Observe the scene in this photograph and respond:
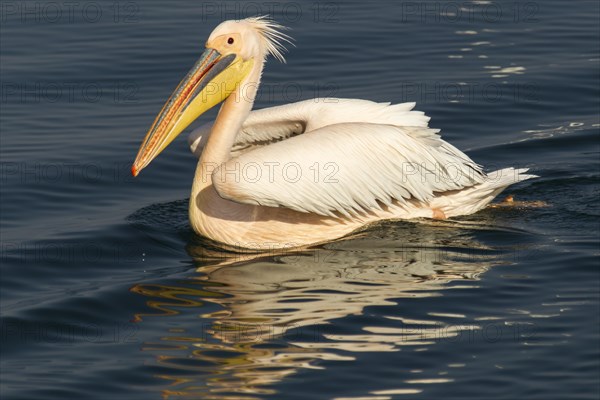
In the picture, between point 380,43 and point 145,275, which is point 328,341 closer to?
point 145,275

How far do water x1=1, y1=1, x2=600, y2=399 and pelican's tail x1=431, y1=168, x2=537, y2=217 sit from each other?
0.37 ft

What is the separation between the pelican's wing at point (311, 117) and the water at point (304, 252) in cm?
72

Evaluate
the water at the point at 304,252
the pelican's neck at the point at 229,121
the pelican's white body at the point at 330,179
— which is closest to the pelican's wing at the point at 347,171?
the pelican's white body at the point at 330,179

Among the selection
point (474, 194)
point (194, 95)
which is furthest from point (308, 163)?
point (474, 194)

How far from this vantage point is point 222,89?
8.09 m

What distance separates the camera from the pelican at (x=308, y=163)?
25.2 feet

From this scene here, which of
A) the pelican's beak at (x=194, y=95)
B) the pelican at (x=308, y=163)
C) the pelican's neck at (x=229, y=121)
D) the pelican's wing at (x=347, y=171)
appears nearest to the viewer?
the pelican's wing at (x=347, y=171)

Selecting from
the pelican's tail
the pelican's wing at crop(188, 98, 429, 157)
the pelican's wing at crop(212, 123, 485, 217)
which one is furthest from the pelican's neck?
the pelican's tail

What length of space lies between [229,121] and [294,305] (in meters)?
1.71

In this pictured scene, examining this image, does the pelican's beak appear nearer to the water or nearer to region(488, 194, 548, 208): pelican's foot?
the water

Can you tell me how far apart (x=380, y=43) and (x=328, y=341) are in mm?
6872

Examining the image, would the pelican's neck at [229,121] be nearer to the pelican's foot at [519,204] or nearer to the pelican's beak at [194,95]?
the pelican's beak at [194,95]

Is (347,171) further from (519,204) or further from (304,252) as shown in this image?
(519,204)

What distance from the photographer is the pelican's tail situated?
320 inches
